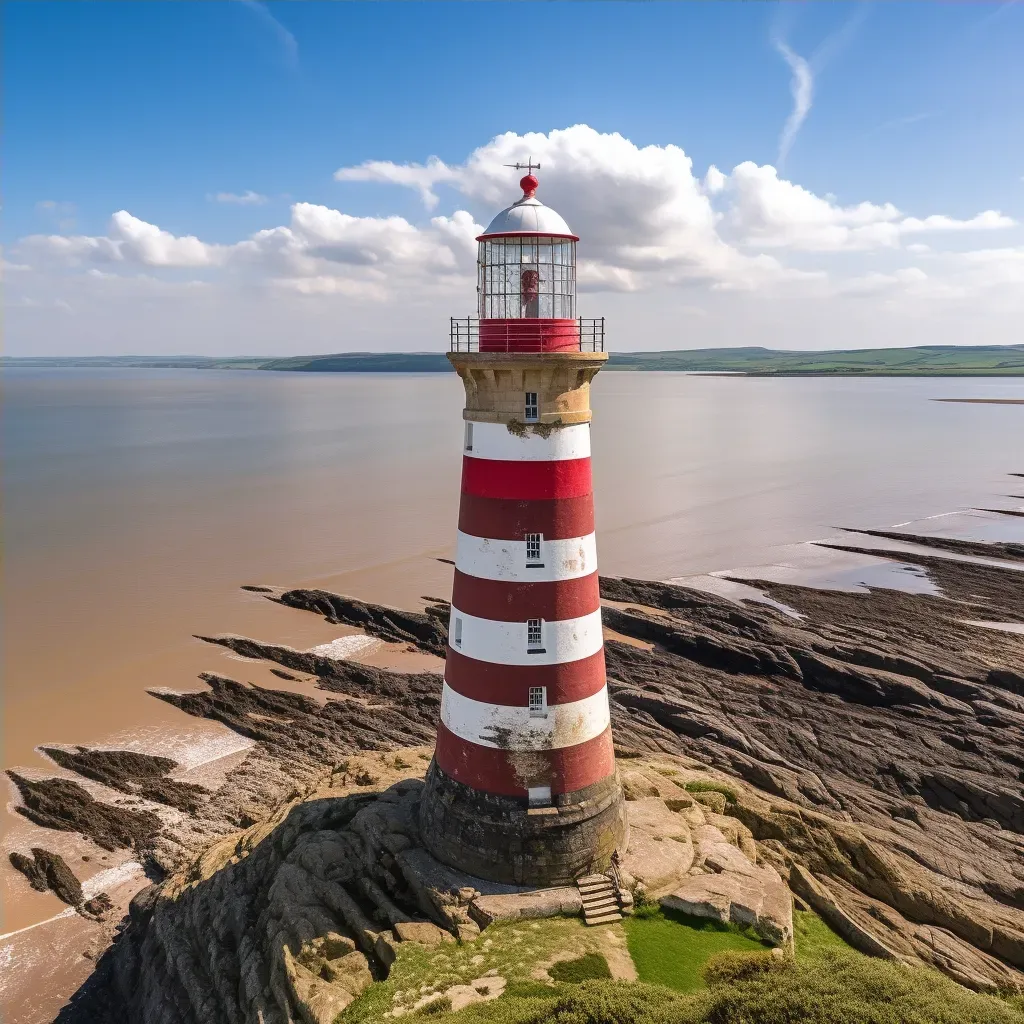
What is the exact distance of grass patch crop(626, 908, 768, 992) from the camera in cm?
1039

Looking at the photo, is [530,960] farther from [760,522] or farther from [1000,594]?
[760,522]

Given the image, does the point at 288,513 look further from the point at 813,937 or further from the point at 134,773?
the point at 813,937

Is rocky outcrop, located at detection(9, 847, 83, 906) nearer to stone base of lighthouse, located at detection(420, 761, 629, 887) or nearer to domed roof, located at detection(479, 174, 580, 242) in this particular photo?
stone base of lighthouse, located at detection(420, 761, 629, 887)

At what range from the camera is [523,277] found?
11266 mm

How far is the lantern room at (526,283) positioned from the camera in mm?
11078

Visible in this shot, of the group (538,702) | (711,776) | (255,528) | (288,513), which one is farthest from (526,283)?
(288,513)

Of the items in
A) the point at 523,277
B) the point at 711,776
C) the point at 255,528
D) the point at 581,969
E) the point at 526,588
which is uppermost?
the point at 523,277

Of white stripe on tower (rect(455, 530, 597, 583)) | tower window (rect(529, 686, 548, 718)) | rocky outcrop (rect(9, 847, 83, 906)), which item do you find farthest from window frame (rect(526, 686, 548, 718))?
rocky outcrop (rect(9, 847, 83, 906))

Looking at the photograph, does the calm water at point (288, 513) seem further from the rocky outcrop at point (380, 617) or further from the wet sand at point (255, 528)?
the rocky outcrop at point (380, 617)

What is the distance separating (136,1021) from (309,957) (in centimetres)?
484

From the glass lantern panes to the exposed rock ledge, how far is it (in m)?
8.55

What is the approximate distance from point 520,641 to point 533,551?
1.31 m

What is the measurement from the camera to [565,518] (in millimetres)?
11383

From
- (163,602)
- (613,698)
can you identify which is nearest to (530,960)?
(613,698)
